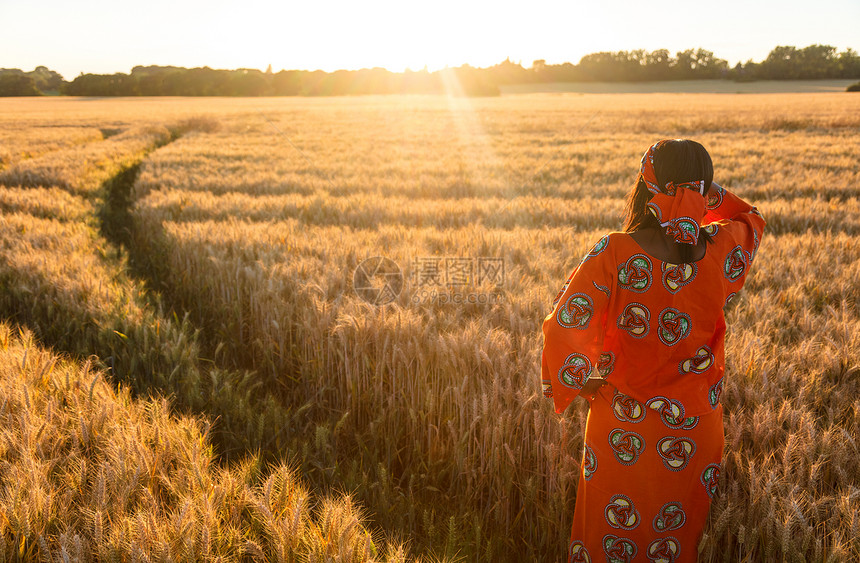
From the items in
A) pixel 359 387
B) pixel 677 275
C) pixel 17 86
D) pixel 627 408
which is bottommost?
pixel 359 387

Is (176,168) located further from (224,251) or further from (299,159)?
(224,251)

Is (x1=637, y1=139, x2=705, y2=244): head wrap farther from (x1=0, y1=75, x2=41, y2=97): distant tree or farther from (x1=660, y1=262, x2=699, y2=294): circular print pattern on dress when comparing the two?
(x1=0, y1=75, x2=41, y2=97): distant tree

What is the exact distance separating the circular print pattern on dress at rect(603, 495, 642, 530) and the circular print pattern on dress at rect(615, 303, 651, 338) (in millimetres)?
512

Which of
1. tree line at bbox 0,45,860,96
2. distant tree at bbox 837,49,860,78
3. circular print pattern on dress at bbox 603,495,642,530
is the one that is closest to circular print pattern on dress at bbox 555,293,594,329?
circular print pattern on dress at bbox 603,495,642,530

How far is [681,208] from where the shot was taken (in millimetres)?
1297

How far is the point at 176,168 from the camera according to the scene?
385 inches

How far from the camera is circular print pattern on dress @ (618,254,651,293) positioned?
4.48ft

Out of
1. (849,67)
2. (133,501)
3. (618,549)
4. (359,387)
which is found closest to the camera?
(133,501)

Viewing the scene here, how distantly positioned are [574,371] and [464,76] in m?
79.9

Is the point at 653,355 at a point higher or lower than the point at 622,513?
higher

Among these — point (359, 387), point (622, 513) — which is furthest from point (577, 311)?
point (359, 387)

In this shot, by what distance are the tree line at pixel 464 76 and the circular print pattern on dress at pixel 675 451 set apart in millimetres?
74718

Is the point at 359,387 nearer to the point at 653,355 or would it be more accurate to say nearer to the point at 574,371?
the point at 574,371

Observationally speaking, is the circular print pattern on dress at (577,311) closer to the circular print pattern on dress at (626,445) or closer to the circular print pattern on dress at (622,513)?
the circular print pattern on dress at (626,445)
